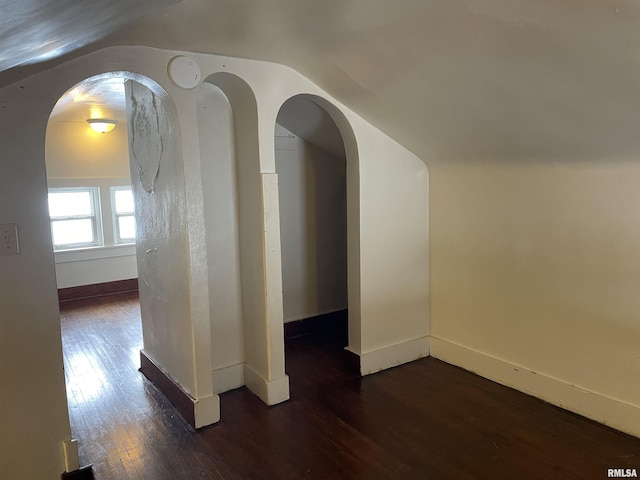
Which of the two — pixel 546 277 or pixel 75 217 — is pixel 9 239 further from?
pixel 75 217

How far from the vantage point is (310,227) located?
4.14 m

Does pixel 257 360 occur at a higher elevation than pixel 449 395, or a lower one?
higher

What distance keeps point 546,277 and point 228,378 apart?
2118 millimetres

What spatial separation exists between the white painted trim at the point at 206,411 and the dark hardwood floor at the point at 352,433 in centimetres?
5

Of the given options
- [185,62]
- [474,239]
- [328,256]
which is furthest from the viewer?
[328,256]

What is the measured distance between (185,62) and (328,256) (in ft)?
7.40

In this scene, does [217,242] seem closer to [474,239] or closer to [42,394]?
[42,394]

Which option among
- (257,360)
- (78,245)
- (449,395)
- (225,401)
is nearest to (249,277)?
(257,360)

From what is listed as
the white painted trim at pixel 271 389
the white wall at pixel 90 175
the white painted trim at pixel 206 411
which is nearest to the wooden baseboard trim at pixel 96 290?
the white wall at pixel 90 175

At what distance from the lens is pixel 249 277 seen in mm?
3076

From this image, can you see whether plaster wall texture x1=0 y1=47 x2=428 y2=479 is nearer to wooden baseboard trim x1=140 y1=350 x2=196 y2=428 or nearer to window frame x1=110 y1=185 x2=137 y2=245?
wooden baseboard trim x1=140 y1=350 x2=196 y2=428

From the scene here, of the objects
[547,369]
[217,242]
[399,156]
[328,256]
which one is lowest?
[547,369]

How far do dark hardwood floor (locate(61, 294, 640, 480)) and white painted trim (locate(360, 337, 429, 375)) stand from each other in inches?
2.9

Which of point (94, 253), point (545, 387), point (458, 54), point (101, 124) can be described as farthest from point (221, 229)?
point (94, 253)
